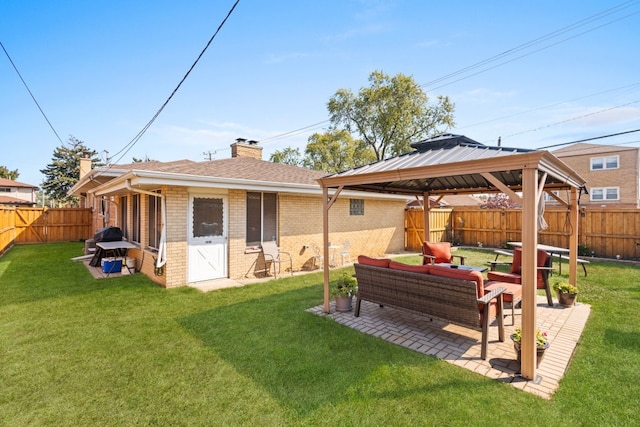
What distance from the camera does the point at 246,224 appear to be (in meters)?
8.70

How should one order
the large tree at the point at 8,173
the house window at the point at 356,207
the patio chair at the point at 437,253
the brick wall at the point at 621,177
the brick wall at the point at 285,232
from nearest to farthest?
1. the brick wall at the point at 285,232
2. the patio chair at the point at 437,253
3. the house window at the point at 356,207
4. the brick wall at the point at 621,177
5. the large tree at the point at 8,173

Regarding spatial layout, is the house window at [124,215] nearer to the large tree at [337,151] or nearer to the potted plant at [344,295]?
the potted plant at [344,295]

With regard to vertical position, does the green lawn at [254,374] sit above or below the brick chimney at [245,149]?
below

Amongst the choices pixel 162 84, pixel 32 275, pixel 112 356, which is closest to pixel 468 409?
pixel 112 356

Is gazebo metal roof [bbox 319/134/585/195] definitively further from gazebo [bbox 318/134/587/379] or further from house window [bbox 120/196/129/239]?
house window [bbox 120/196/129/239]

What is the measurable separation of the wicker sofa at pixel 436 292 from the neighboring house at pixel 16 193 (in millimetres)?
45817

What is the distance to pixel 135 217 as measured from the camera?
395 inches

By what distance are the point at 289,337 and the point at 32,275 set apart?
8535 mm

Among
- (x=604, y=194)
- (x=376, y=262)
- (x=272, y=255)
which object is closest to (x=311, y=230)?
(x=272, y=255)

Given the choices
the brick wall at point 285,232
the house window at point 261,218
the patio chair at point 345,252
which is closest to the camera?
the brick wall at point 285,232

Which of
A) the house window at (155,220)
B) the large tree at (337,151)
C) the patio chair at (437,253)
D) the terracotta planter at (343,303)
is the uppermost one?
the large tree at (337,151)

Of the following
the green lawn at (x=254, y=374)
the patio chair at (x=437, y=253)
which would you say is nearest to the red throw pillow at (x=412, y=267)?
the green lawn at (x=254, y=374)

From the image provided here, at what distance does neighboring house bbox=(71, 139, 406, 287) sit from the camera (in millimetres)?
7426

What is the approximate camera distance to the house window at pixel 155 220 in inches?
313
